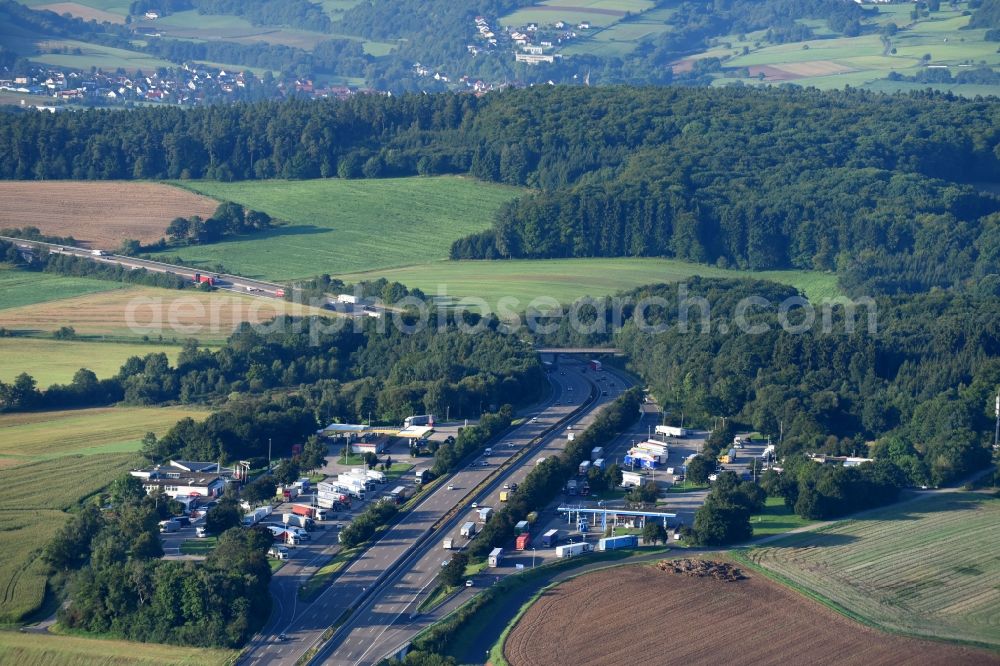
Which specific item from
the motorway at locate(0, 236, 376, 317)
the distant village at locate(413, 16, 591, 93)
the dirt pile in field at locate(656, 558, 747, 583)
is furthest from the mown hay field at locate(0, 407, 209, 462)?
the distant village at locate(413, 16, 591, 93)

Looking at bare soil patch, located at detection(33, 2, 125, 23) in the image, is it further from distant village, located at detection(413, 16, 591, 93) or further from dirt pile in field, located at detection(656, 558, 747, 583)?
dirt pile in field, located at detection(656, 558, 747, 583)

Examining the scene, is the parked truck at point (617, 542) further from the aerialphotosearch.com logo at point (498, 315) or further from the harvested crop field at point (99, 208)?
the harvested crop field at point (99, 208)

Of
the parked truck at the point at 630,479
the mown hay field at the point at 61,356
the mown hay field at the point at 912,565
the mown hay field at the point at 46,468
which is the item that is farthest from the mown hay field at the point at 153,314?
the mown hay field at the point at 912,565

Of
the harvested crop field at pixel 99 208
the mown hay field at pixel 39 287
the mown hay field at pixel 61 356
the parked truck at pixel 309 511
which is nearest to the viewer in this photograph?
the parked truck at pixel 309 511

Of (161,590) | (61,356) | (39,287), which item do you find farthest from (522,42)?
(161,590)

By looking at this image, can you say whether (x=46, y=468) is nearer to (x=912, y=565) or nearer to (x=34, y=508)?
Answer: (x=34, y=508)

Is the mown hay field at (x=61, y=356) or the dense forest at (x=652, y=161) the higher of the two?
the dense forest at (x=652, y=161)

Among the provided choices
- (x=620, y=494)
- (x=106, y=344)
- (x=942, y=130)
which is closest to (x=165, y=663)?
(x=620, y=494)
